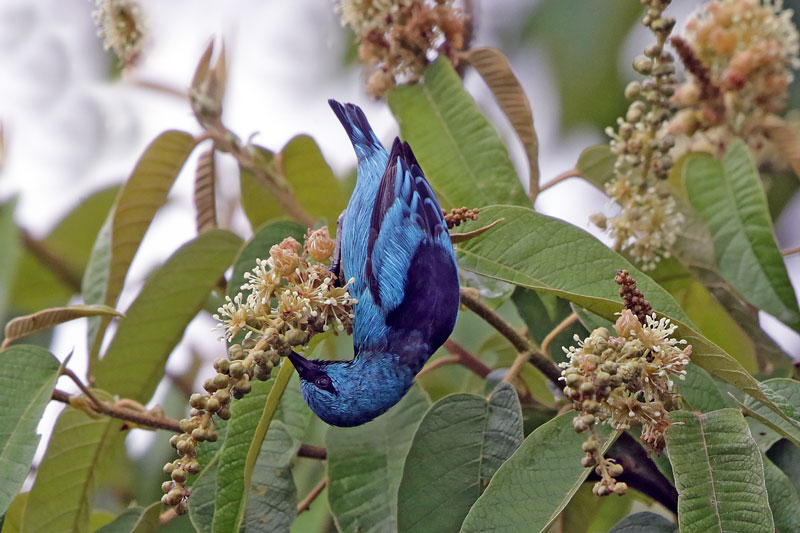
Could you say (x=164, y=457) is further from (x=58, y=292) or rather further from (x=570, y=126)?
(x=570, y=126)

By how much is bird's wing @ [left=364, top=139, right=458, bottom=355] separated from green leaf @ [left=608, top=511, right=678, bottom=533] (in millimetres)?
515

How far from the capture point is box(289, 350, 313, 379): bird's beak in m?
1.64

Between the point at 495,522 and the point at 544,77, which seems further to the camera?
the point at 544,77

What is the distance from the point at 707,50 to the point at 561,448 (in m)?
1.48

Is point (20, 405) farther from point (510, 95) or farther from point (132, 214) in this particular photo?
point (510, 95)

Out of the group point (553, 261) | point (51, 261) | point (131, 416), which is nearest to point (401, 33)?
point (553, 261)

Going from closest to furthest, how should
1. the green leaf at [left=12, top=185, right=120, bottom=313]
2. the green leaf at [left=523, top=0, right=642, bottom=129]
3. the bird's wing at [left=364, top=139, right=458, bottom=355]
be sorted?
the bird's wing at [left=364, top=139, right=458, bottom=355] < the green leaf at [left=12, top=185, right=120, bottom=313] < the green leaf at [left=523, top=0, right=642, bottom=129]

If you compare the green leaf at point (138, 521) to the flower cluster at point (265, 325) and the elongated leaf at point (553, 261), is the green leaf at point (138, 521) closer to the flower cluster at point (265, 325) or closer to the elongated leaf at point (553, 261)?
the flower cluster at point (265, 325)

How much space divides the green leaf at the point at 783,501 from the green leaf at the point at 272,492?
953mm

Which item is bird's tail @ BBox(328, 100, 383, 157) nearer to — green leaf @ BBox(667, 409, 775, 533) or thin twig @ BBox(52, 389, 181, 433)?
thin twig @ BBox(52, 389, 181, 433)

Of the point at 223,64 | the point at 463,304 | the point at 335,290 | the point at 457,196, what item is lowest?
the point at 463,304

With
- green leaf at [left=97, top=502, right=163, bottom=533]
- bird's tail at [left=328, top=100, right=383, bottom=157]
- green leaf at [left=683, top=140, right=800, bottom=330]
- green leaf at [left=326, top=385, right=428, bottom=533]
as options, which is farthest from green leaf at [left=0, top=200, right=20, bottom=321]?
green leaf at [left=683, top=140, right=800, bottom=330]

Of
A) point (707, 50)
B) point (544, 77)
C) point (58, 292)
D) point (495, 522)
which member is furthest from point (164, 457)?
point (544, 77)

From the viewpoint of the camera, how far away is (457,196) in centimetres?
215
